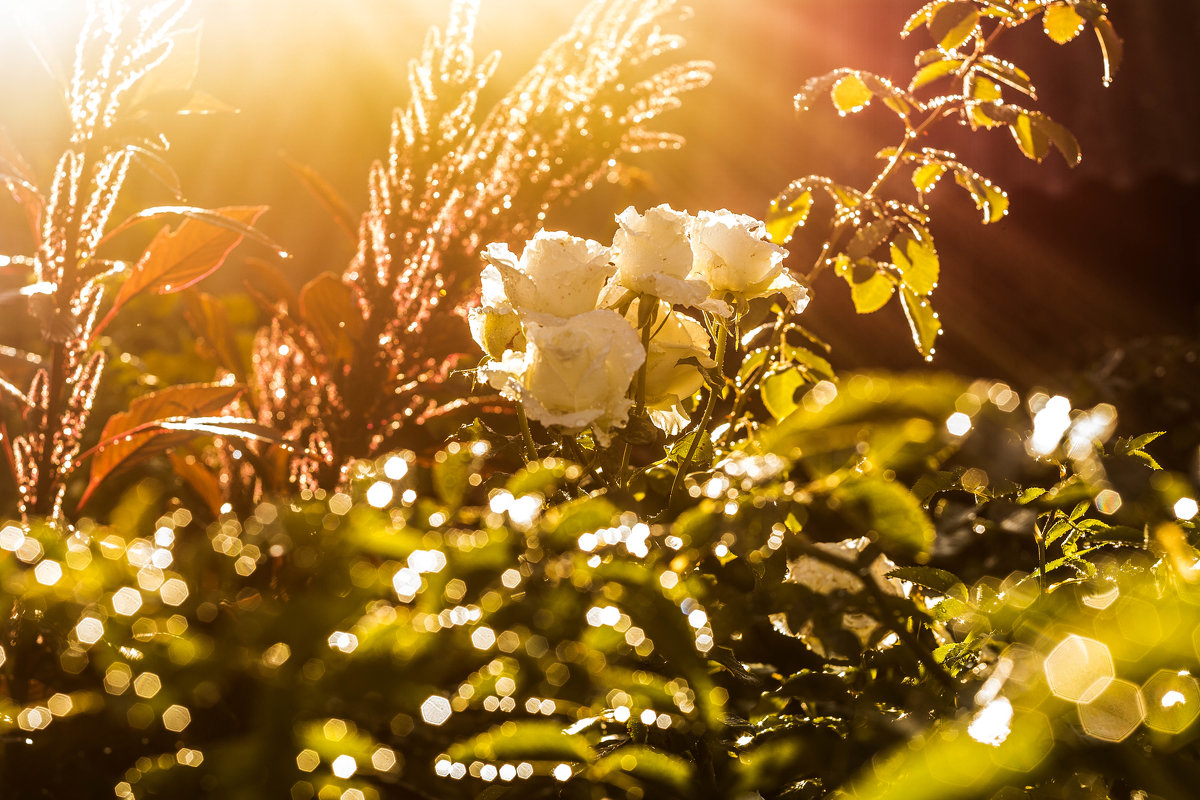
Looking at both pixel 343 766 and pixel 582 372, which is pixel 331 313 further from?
pixel 343 766

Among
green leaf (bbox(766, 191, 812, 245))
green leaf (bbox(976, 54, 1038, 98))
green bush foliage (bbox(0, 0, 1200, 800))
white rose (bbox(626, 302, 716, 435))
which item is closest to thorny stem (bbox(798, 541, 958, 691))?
green bush foliage (bbox(0, 0, 1200, 800))

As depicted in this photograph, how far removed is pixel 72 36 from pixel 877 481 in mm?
1589

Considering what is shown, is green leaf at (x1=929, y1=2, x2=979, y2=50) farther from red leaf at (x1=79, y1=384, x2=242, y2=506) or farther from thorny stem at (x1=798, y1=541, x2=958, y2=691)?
red leaf at (x1=79, y1=384, x2=242, y2=506)

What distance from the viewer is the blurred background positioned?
334 centimetres

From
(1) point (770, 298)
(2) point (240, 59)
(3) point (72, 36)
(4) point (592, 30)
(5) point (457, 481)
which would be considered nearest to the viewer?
(5) point (457, 481)

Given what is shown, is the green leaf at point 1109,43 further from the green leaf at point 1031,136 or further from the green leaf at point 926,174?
the green leaf at point 926,174

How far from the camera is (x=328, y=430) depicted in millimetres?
1182

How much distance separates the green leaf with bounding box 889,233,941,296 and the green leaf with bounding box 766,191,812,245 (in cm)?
12

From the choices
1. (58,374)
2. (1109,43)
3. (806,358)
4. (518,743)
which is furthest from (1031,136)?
(58,374)

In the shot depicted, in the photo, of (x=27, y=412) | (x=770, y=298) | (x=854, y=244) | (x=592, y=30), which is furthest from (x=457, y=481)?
(x=592, y=30)

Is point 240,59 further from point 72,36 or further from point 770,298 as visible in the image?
point 770,298

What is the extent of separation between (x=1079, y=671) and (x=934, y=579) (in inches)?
11.9

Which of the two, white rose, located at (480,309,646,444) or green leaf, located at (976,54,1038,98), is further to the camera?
green leaf, located at (976,54,1038,98)

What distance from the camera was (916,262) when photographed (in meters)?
0.98
